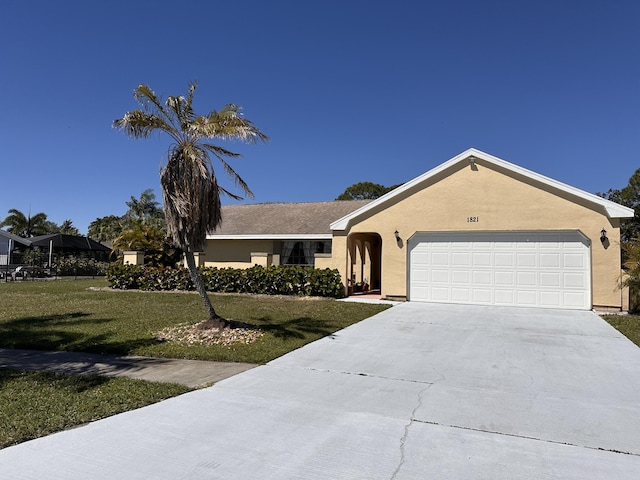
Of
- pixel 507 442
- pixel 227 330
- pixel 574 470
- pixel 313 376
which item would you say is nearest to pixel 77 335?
pixel 227 330

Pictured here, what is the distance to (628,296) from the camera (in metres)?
13.0

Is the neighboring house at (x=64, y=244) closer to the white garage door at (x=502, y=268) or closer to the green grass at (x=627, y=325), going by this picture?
the white garage door at (x=502, y=268)

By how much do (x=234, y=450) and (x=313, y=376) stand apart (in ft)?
8.38

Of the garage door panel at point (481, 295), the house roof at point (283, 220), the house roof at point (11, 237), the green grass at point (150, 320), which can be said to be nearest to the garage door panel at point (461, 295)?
the garage door panel at point (481, 295)

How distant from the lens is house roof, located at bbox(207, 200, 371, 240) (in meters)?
20.8

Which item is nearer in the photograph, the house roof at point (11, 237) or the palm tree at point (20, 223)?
the house roof at point (11, 237)

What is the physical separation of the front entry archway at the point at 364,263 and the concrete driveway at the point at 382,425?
10114mm

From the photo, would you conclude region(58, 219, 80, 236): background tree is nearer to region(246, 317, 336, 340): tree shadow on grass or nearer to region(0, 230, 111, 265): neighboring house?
region(0, 230, 111, 265): neighboring house

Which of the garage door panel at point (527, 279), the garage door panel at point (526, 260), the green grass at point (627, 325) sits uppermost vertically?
the garage door panel at point (526, 260)

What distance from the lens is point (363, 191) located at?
54344 millimetres

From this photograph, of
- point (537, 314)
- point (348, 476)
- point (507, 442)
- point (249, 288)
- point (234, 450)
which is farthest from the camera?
point (249, 288)

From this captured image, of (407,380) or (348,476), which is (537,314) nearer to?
(407,380)

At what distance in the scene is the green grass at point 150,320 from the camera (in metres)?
8.14

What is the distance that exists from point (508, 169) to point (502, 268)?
3.29 metres
